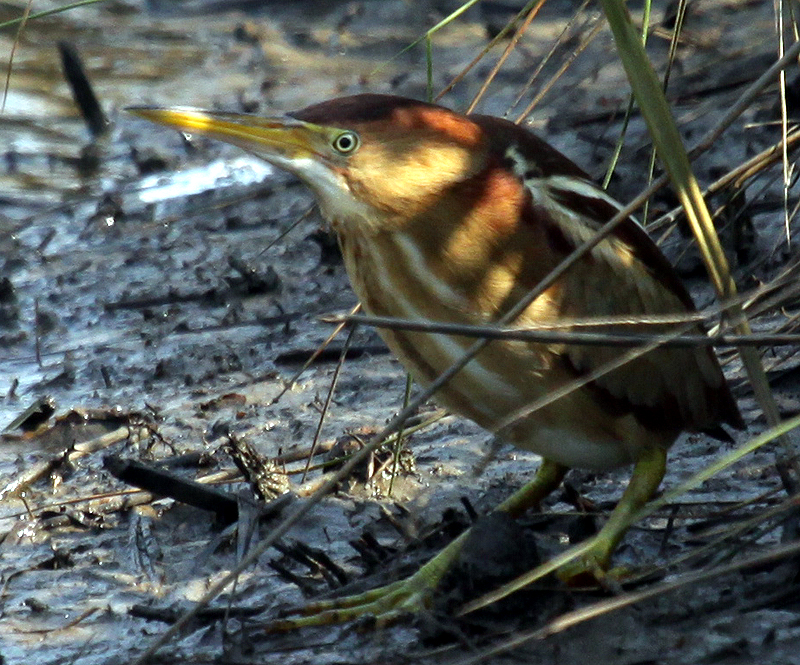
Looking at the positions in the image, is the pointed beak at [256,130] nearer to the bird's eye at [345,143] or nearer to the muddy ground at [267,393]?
the bird's eye at [345,143]

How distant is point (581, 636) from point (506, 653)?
0.36ft

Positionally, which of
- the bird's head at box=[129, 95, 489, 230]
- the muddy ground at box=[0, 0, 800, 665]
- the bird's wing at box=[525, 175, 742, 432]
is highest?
the bird's head at box=[129, 95, 489, 230]

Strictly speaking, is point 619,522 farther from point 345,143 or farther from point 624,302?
point 345,143

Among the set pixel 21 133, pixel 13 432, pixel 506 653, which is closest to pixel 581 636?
pixel 506 653

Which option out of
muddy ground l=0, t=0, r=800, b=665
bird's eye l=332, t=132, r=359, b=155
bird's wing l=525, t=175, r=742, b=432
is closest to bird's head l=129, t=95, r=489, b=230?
bird's eye l=332, t=132, r=359, b=155

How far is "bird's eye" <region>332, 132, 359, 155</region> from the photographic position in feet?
7.02

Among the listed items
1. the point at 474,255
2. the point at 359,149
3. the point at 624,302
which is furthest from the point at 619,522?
the point at 359,149

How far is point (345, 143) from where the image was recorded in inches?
84.4

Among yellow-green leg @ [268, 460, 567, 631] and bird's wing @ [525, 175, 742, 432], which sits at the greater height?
bird's wing @ [525, 175, 742, 432]

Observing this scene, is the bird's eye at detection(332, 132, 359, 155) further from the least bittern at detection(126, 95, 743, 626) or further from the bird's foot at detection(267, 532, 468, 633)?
the bird's foot at detection(267, 532, 468, 633)

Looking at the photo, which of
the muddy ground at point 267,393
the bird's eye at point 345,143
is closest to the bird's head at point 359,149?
the bird's eye at point 345,143

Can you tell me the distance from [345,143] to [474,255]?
0.26 metres

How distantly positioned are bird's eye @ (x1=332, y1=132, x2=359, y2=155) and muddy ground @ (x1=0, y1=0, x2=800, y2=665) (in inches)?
21.1

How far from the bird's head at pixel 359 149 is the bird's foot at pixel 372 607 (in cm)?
56
